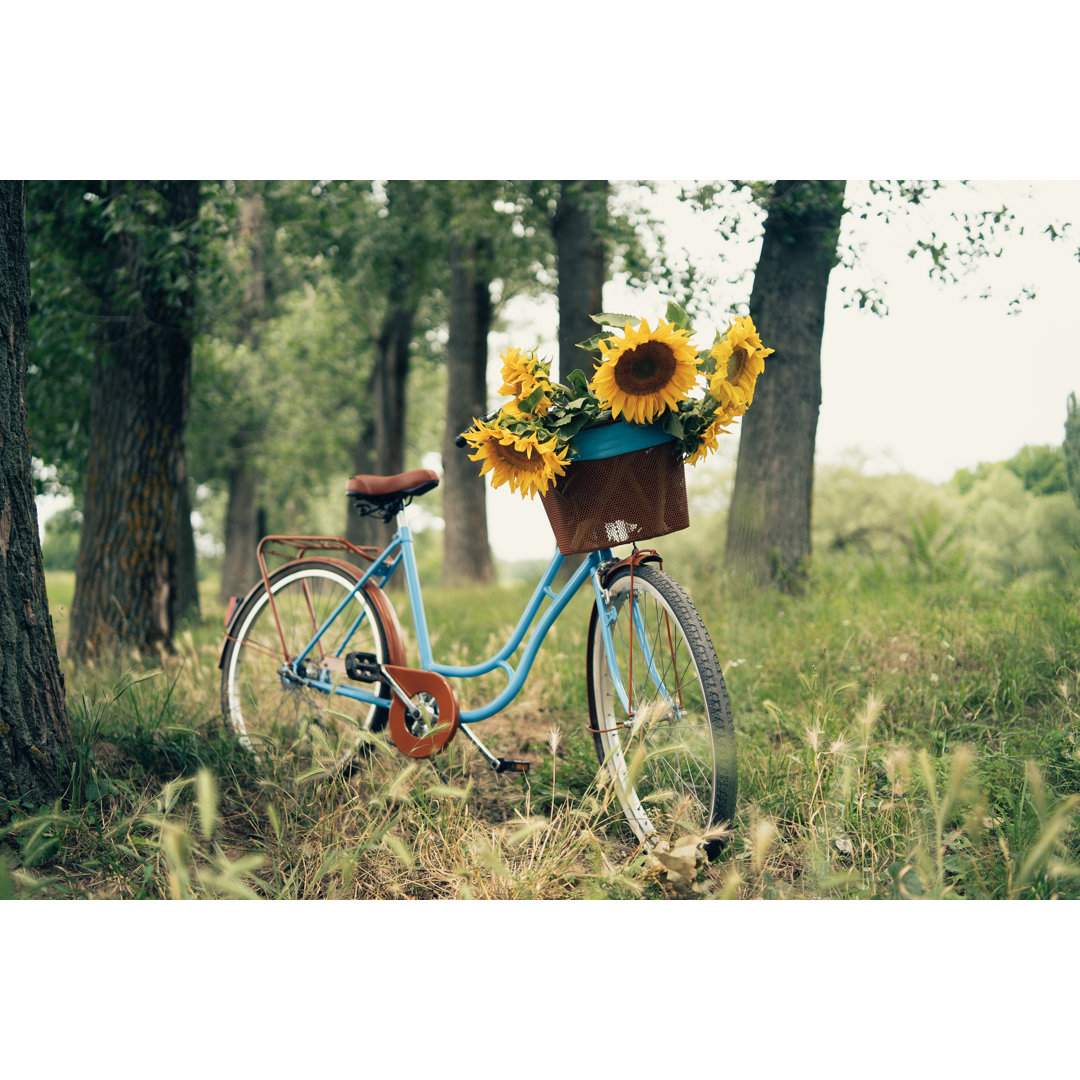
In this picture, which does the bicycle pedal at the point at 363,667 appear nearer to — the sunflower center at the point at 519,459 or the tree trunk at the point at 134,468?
the sunflower center at the point at 519,459

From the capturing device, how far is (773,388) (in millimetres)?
4977

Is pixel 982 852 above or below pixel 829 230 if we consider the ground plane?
below

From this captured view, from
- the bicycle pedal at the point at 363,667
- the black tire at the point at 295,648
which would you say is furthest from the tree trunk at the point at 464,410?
the bicycle pedal at the point at 363,667

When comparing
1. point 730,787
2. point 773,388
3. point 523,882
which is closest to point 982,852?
point 730,787

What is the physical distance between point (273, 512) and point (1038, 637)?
18.5 meters

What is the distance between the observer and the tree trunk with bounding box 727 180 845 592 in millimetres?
4816

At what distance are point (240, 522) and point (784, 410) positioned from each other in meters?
11.1

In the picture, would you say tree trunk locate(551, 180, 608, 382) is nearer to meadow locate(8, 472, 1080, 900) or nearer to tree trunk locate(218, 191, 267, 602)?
meadow locate(8, 472, 1080, 900)

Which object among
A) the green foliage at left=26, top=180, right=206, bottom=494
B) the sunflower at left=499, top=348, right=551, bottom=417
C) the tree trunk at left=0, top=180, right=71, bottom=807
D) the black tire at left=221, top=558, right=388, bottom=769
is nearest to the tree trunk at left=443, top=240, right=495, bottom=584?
the green foliage at left=26, top=180, right=206, bottom=494

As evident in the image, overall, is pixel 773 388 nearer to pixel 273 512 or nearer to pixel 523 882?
pixel 523 882

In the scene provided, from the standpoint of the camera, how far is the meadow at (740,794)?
2197 mm

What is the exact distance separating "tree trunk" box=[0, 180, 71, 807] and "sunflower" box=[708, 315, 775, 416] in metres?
2.23

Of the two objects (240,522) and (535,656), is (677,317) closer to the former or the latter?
(535,656)

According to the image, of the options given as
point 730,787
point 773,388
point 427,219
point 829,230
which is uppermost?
point 427,219
